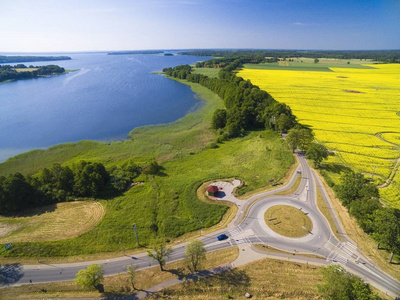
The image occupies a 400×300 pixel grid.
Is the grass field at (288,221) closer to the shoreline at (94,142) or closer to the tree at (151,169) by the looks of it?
the tree at (151,169)

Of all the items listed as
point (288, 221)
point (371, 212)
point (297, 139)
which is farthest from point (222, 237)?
point (297, 139)

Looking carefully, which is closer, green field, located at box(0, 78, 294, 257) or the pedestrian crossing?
the pedestrian crossing

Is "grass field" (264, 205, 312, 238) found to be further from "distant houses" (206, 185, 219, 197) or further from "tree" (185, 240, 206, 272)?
"tree" (185, 240, 206, 272)

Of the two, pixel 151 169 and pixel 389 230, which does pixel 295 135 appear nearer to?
pixel 389 230

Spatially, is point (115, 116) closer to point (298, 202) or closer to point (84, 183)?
point (84, 183)

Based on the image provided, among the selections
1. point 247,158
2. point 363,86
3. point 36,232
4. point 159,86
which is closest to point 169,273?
point 36,232

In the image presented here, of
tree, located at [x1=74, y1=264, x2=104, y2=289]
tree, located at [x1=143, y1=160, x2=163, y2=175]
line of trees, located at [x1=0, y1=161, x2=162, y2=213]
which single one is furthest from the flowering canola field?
line of trees, located at [x1=0, y1=161, x2=162, y2=213]
